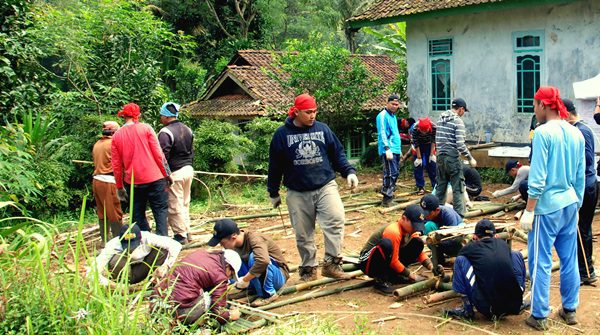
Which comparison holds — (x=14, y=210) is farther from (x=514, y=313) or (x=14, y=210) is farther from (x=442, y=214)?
(x=514, y=313)

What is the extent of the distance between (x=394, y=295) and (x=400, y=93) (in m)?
12.2

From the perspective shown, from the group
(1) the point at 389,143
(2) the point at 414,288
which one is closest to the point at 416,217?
(2) the point at 414,288

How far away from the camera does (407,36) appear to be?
17.8 metres

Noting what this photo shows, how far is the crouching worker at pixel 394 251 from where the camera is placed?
7.01 meters

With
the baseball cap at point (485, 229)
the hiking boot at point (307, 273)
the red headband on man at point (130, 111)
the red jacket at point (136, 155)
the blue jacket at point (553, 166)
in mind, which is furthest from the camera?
the red headband on man at point (130, 111)

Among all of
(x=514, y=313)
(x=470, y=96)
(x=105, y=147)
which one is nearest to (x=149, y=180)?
(x=105, y=147)

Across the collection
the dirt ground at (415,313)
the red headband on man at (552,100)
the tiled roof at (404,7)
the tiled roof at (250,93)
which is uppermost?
the tiled roof at (404,7)

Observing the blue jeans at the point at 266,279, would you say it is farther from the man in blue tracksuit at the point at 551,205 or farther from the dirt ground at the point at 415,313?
the man in blue tracksuit at the point at 551,205

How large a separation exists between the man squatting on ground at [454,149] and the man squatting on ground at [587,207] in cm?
304

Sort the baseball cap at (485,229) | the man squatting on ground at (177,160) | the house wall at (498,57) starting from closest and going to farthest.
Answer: the baseball cap at (485,229), the man squatting on ground at (177,160), the house wall at (498,57)

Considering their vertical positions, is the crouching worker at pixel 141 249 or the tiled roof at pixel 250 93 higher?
the tiled roof at pixel 250 93

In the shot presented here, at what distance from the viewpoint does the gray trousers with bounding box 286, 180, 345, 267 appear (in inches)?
296

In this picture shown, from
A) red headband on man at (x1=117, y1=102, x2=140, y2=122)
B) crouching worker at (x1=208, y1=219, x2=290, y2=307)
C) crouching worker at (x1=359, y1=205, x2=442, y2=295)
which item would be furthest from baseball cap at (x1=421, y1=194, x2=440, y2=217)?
red headband on man at (x1=117, y1=102, x2=140, y2=122)

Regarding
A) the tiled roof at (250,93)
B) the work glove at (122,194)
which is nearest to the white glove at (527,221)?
the work glove at (122,194)
